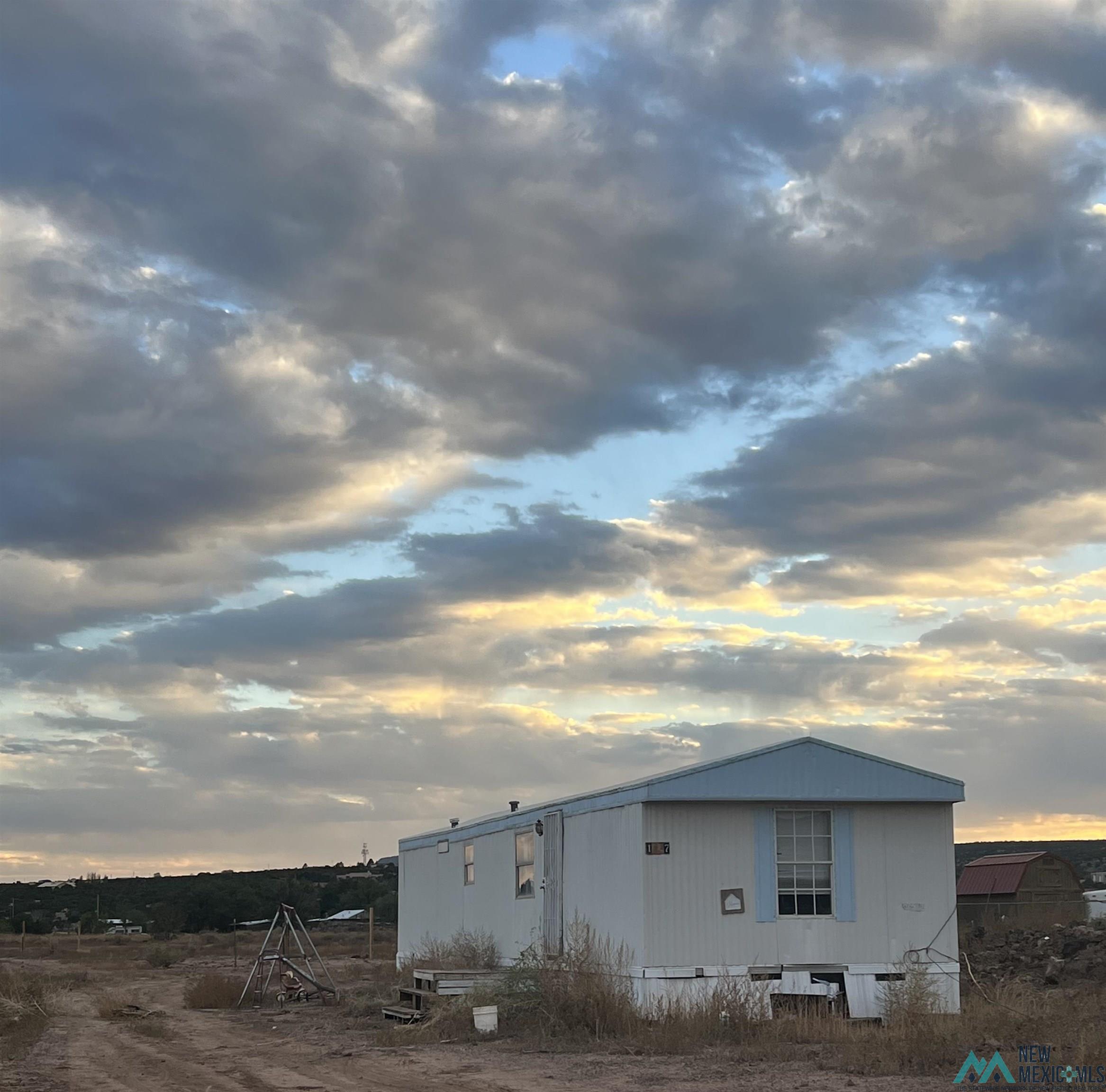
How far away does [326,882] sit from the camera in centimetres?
9094

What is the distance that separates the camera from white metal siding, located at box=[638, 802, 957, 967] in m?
17.5

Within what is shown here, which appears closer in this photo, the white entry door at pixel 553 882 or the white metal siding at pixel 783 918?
the white metal siding at pixel 783 918

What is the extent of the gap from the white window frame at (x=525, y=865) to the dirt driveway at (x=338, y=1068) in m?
3.42

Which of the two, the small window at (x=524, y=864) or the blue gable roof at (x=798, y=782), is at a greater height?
the blue gable roof at (x=798, y=782)

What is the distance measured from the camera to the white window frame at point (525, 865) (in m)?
21.5

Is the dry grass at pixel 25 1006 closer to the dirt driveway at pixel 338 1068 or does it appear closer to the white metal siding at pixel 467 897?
the dirt driveway at pixel 338 1068

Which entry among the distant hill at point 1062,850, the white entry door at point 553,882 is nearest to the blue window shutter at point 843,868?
the white entry door at point 553,882

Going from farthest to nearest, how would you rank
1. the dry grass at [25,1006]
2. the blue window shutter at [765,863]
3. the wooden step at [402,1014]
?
the wooden step at [402,1014] < the dry grass at [25,1006] < the blue window shutter at [765,863]

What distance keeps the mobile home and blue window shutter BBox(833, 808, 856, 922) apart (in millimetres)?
18

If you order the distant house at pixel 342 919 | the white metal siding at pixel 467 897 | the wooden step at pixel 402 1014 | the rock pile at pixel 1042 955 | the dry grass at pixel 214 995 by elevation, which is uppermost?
the white metal siding at pixel 467 897

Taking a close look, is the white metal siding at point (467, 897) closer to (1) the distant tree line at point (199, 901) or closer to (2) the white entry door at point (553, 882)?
(2) the white entry door at point (553, 882)

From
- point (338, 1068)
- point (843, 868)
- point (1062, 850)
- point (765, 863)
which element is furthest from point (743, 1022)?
point (1062, 850)

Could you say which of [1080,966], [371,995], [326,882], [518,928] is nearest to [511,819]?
[518,928]

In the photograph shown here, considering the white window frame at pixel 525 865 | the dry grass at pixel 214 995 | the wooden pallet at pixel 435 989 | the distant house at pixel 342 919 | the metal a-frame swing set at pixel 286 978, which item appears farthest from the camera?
the distant house at pixel 342 919
